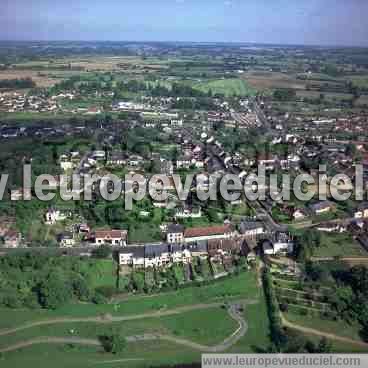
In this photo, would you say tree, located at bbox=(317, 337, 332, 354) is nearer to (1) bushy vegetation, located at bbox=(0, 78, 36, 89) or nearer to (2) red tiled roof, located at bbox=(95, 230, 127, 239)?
(2) red tiled roof, located at bbox=(95, 230, 127, 239)

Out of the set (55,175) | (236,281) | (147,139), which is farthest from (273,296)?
(147,139)

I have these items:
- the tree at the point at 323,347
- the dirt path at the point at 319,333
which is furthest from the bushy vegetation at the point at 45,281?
the tree at the point at 323,347

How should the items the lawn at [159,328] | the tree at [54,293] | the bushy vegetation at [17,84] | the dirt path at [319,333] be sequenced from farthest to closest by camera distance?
the bushy vegetation at [17,84] < the tree at [54,293] < the lawn at [159,328] < the dirt path at [319,333]

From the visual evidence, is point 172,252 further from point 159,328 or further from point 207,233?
point 159,328

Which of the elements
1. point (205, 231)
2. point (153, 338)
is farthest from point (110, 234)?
point (153, 338)

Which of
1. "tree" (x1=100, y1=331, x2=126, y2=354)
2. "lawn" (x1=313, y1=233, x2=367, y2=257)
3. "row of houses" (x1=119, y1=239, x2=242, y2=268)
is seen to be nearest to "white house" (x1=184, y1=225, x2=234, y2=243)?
"row of houses" (x1=119, y1=239, x2=242, y2=268)

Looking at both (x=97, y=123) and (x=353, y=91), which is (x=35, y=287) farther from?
(x=353, y=91)

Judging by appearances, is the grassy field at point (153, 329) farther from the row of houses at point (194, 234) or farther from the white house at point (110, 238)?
the white house at point (110, 238)
